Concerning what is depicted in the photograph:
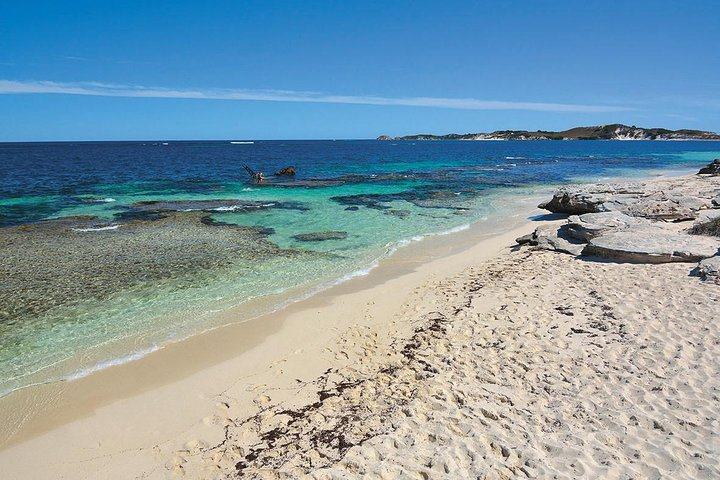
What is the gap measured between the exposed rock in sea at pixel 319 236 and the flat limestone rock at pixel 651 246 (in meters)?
8.92

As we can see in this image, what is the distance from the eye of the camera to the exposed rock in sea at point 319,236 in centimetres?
1730

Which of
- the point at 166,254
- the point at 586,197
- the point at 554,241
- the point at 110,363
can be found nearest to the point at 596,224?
the point at 554,241

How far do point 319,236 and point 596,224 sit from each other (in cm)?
992

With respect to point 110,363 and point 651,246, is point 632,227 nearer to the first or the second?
point 651,246

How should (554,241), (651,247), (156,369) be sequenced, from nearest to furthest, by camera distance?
(156,369), (651,247), (554,241)

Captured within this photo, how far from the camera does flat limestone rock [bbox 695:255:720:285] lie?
30.9 feet

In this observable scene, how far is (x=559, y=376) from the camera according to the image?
6.31m

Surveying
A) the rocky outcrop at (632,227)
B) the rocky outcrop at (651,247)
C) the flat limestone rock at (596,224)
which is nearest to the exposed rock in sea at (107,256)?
the rocky outcrop at (632,227)

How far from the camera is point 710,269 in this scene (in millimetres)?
9672

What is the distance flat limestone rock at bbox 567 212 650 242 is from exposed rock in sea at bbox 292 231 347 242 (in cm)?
831

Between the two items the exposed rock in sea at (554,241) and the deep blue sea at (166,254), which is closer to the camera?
the deep blue sea at (166,254)

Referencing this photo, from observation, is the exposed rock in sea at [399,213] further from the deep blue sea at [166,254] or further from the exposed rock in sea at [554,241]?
the exposed rock in sea at [554,241]

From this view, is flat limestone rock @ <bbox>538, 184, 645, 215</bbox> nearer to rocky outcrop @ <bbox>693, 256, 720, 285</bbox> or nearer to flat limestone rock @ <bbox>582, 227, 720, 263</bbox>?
flat limestone rock @ <bbox>582, 227, 720, 263</bbox>

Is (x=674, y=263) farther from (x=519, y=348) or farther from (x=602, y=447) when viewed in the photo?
(x=602, y=447)
